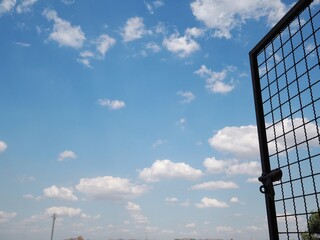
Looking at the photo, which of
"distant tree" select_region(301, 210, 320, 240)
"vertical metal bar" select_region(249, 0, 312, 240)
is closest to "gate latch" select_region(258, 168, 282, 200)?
"vertical metal bar" select_region(249, 0, 312, 240)

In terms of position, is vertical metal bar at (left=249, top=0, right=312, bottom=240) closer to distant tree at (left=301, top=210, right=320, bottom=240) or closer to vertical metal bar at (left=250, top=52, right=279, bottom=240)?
vertical metal bar at (left=250, top=52, right=279, bottom=240)

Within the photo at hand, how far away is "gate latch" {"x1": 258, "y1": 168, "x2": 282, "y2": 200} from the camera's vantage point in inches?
140

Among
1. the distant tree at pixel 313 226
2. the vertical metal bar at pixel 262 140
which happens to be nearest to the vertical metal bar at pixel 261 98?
the vertical metal bar at pixel 262 140

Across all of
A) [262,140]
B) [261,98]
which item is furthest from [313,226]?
[261,98]

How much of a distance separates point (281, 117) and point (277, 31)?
111 centimetres

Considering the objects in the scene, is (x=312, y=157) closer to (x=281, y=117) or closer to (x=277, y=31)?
(x=281, y=117)

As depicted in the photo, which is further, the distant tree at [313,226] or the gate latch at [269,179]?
the gate latch at [269,179]

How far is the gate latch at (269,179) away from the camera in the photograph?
3.55 meters

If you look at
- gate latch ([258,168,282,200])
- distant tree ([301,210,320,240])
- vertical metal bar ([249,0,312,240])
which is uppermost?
vertical metal bar ([249,0,312,240])

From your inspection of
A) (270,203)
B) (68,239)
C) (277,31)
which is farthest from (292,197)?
(68,239)

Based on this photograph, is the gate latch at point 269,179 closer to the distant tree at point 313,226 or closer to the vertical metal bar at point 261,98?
the vertical metal bar at point 261,98

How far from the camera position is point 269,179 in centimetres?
367

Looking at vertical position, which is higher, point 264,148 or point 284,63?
point 284,63

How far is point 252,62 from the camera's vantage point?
465cm
